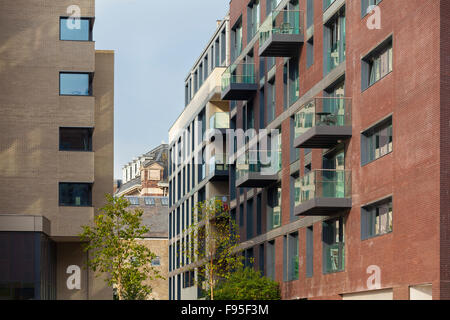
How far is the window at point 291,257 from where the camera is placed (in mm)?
39869

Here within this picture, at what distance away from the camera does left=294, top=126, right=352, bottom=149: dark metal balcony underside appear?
107ft

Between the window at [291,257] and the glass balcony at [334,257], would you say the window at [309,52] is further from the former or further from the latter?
the glass balcony at [334,257]

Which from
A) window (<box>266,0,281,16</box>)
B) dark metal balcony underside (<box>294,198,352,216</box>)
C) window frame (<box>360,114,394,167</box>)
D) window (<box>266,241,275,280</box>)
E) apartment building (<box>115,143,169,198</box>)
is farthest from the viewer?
apartment building (<box>115,143,169,198</box>)

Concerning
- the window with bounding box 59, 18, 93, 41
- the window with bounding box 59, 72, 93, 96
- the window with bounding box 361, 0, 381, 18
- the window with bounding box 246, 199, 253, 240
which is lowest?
the window with bounding box 246, 199, 253, 240

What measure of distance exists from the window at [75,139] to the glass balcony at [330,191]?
15.8m


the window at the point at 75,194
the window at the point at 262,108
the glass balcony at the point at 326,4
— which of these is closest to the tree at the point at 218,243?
the window at the point at 262,108

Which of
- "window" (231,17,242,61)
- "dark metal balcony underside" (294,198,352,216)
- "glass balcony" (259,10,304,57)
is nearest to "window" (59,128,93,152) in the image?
"glass balcony" (259,10,304,57)

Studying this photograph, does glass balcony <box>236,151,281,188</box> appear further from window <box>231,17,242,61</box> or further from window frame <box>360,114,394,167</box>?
window frame <box>360,114,394,167</box>

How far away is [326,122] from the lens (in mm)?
33219

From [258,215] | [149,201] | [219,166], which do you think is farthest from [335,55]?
[149,201]

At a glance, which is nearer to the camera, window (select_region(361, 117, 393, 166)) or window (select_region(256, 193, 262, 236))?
window (select_region(361, 117, 393, 166))

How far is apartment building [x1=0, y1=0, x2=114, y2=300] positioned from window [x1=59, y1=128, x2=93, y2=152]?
0.05 meters
